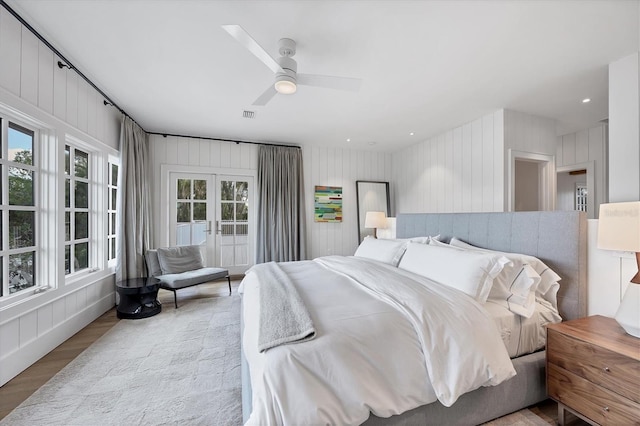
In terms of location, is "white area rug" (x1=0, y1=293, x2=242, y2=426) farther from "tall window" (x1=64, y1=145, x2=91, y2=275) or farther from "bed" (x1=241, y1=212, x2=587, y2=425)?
"tall window" (x1=64, y1=145, x2=91, y2=275)

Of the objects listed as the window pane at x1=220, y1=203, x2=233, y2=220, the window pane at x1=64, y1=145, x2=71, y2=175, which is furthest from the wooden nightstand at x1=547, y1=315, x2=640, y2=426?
the window pane at x1=220, y1=203, x2=233, y2=220

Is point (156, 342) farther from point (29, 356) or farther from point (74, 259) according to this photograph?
point (74, 259)

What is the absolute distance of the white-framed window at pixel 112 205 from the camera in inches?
141

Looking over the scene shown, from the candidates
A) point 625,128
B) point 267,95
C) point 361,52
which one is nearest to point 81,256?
point 267,95

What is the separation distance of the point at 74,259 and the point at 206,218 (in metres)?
2.13

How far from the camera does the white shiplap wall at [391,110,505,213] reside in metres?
3.57

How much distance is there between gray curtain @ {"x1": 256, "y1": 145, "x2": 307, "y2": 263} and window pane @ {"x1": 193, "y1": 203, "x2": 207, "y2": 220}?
0.99 m

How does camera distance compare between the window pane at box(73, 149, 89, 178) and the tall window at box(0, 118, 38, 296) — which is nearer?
the tall window at box(0, 118, 38, 296)

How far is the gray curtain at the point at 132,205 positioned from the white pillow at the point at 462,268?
146 inches

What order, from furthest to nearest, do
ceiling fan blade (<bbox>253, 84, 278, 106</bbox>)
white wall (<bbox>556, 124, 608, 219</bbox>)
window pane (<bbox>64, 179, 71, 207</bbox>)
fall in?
white wall (<bbox>556, 124, 608, 219</bbox>) → window pane (<bbox>64, 179, 71, 207</bbox>) → ceiling fan blade (<bbox>253, 84, 278, 106</bbox>)

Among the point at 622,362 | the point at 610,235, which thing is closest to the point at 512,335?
the point at 622,362

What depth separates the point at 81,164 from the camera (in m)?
3.06

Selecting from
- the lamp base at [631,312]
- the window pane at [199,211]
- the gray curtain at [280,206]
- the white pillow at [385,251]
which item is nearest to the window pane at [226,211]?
the window pane at [199,211]

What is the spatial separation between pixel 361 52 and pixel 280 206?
321 centimetres
